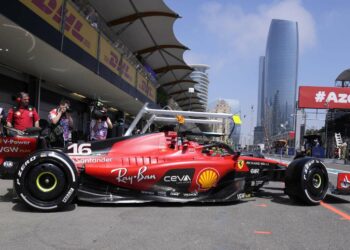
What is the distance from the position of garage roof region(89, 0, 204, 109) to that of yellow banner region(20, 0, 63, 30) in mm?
5397

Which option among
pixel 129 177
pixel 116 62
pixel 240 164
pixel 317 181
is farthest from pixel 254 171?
pixel 116 62

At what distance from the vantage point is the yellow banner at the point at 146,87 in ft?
69.2

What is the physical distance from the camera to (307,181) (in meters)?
7.29

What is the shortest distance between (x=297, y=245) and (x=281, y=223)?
1.15 m

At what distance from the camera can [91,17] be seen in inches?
537

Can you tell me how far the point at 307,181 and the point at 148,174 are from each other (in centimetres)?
273

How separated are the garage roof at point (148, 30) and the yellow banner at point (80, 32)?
2.91 m

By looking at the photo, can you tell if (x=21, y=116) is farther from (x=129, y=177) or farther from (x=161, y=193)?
(x=161, y=193)

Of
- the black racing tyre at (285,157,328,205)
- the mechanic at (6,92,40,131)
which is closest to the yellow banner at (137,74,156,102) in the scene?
the mechanic at (6,92,40,131)

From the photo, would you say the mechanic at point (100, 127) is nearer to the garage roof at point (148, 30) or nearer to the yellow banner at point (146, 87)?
the garage roof at point (148, 30)

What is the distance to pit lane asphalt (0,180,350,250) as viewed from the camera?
443cm

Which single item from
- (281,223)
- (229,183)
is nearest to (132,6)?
(229,183)

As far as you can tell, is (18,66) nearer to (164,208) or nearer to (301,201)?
(164,208)

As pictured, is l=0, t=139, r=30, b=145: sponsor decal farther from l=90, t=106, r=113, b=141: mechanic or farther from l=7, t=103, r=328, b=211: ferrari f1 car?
l=90, t=106, r=113, b=141: mechanic
